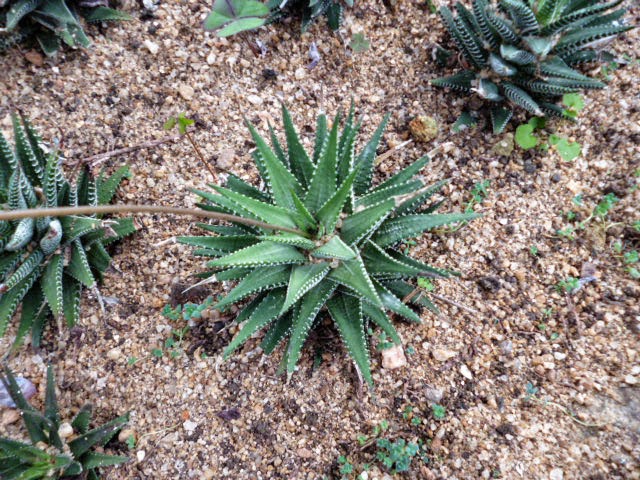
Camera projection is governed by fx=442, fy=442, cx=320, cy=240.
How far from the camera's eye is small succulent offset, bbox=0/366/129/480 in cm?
214

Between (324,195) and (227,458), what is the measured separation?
1537mm

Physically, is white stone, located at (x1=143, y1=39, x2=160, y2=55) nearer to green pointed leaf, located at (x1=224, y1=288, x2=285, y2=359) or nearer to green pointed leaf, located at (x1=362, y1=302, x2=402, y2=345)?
green pointed leaf, located at (x1=224, y1=288, x2=285, y2=359)

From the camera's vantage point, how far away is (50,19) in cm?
270

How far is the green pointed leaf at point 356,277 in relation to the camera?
5.33ft

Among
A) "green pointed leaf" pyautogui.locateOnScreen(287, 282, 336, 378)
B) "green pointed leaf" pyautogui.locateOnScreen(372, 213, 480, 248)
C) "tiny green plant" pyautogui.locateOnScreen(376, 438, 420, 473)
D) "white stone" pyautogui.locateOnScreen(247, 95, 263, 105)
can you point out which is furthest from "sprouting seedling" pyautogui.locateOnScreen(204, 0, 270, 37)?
"tiny green plant" pyautogui.locateOnScreen(376, 438, 420, 473)

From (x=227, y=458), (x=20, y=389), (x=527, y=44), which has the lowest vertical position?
(x=227, y=458)

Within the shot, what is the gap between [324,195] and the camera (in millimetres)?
1838

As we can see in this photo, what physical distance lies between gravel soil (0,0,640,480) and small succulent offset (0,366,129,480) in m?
0.16

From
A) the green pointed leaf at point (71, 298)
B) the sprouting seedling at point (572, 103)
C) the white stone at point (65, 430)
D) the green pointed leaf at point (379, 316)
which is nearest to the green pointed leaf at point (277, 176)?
the green pointed leaf at point (379, 316)

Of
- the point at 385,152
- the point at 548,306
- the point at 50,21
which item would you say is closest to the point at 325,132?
the point at 385,152

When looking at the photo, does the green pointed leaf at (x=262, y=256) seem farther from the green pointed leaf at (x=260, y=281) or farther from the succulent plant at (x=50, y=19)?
the succulent plant at (x=50, y=19)

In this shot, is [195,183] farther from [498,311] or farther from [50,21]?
[498,311]

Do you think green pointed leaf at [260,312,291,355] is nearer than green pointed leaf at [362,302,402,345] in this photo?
No

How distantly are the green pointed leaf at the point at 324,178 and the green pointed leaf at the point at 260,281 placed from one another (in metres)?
0.29
